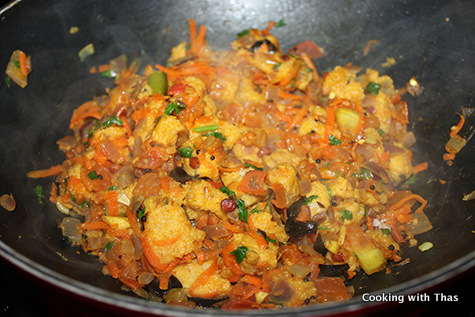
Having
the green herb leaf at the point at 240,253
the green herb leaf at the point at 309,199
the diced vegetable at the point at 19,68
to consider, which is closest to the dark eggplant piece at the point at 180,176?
the green herb leaf at the point at 240,253

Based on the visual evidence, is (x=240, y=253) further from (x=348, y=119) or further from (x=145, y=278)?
(x=348, y=119)

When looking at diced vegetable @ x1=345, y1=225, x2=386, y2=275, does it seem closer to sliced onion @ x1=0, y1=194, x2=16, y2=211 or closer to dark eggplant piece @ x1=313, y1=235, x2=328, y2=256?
dark eggplant piece @ x1=313, y1=235, x2=328, y2=256

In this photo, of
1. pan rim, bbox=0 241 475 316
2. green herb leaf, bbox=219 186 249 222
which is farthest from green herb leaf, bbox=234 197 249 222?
pan rim, bbox=0 241 475 316

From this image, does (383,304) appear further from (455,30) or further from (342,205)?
(455,30)

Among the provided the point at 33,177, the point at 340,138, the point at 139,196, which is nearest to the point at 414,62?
the point at 340,138

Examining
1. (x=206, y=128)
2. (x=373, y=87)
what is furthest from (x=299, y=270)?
(x=373, y=87)

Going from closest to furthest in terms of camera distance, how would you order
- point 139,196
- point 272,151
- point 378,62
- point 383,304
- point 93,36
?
point 383,304, point 139,196, point 272,151, point 93,36, point 378,62
